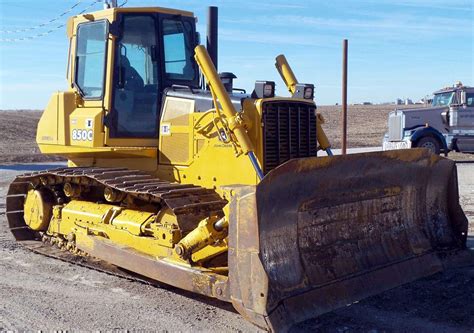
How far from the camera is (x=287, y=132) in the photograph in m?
6.41

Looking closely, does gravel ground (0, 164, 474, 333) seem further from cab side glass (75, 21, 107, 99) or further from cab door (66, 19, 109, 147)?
cab side glass (75, 21, 107, 99)

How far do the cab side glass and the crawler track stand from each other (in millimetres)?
988

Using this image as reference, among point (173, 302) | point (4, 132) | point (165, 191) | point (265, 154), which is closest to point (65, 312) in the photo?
point (173, 302)

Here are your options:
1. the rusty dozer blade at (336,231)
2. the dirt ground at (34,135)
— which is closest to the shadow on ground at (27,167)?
the dirt ground at (34,135)

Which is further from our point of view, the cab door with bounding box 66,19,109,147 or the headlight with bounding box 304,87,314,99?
the cab door with bounding box 66,19,109,147

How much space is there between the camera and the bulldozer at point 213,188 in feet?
17.3

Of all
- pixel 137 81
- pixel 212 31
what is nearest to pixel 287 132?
pixel 137 81

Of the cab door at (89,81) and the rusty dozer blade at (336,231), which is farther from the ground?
the cab door at (89,81)

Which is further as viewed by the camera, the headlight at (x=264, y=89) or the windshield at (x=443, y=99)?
the windshield at (x=443, y=99)

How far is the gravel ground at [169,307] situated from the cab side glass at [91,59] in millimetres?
2187

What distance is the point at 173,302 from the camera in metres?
Answer: 6.02

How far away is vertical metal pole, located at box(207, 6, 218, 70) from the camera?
26.0 ft

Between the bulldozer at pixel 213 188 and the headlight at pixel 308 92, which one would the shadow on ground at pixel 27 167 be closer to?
the bulldozer at pixel 213 188

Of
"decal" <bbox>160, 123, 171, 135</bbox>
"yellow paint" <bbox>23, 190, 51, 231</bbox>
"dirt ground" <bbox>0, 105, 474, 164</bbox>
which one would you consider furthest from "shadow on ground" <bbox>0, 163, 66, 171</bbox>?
"decal" <bbox>160, 123, 171, 135</bbox>
